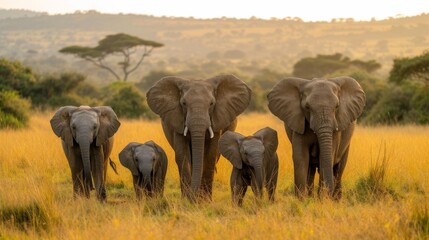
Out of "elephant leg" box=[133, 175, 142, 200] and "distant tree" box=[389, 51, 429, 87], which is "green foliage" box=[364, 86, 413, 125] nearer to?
"distant tree" box=[389, 51, 429, 87]

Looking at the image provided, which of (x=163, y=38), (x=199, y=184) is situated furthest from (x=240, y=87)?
(x=163, y=38)

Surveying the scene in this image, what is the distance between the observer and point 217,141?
9.82 metres

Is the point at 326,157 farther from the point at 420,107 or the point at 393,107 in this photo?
the point at 393,107

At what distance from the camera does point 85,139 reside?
9594mm

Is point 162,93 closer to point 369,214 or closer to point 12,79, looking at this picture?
point 369,214

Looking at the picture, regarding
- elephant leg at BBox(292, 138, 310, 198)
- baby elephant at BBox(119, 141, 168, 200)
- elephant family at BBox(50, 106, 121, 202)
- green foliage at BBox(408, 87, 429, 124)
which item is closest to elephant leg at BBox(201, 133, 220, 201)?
baby elephant at BBox(119, 141, 168, 200)

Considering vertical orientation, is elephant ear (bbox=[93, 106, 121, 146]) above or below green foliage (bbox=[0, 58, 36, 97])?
above

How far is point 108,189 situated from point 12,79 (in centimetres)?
1810

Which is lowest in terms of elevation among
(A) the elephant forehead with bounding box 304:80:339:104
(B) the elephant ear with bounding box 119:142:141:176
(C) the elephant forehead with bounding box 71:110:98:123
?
(B) the elephant ear with bounding box 119:142:141:176

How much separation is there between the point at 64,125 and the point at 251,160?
8.86ft

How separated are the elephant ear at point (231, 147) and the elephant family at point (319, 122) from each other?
2.26 ft

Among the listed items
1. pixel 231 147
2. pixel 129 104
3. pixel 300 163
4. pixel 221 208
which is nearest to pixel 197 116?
pixel 231 147

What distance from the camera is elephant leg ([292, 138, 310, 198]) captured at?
931 centimetres

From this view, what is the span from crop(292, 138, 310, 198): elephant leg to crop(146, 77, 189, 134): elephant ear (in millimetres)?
1490
